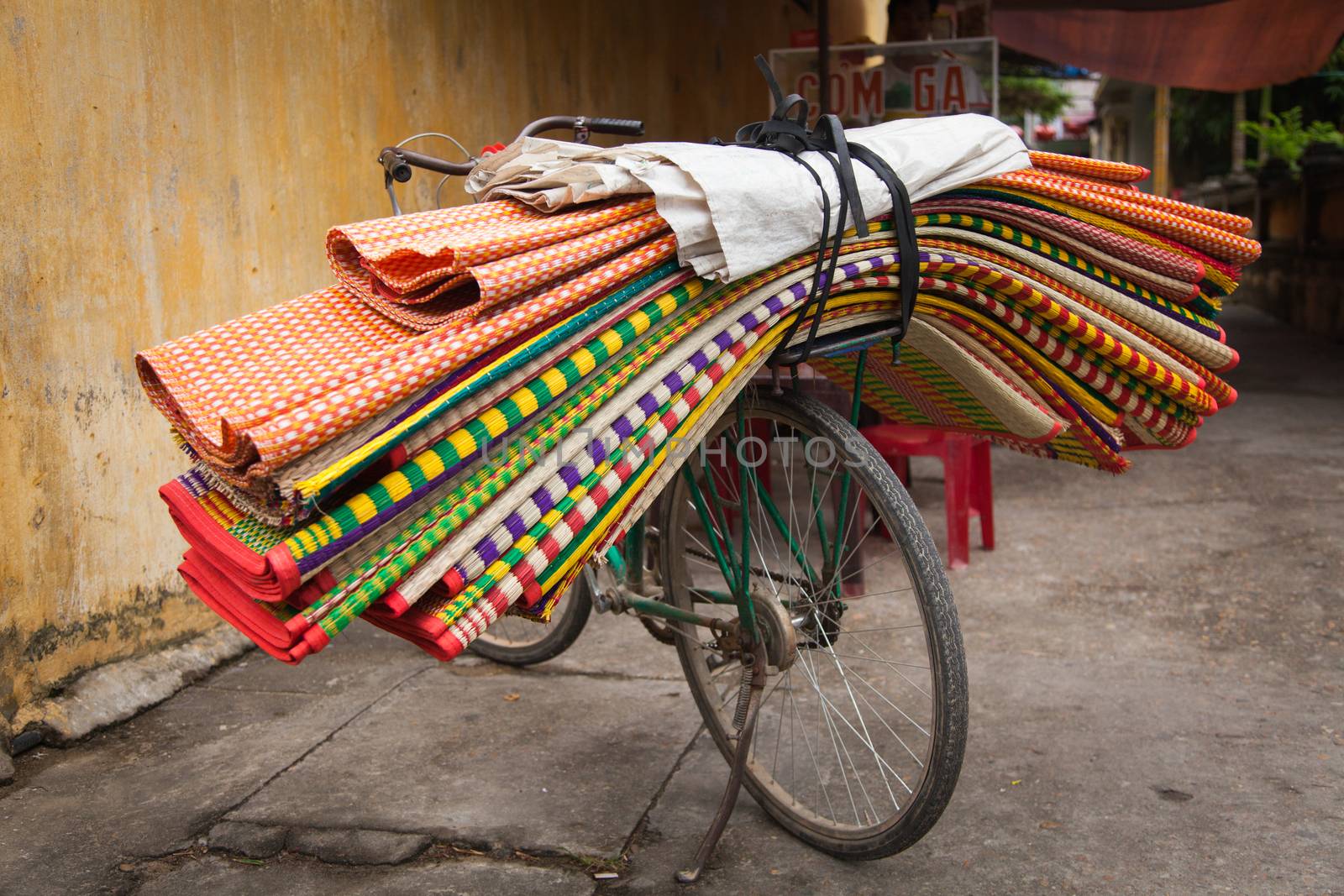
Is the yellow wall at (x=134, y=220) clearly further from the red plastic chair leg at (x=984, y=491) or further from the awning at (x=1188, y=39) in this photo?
the awning at (x=1188, y=39)

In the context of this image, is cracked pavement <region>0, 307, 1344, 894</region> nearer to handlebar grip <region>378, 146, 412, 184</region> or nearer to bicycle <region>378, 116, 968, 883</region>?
bicycle <region>378, 116, 968, 883</region>

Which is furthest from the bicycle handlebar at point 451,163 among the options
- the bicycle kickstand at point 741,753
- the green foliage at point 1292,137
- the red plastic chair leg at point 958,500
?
the green foliage at point 1292,137

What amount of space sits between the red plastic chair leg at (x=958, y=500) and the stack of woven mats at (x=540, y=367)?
1.57m

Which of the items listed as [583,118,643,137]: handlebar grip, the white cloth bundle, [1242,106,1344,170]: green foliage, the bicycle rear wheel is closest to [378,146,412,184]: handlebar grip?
[583,118,643,137]: handlebar grip

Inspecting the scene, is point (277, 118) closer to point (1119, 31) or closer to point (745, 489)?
point (745, 489)

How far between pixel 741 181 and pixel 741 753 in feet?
3.68

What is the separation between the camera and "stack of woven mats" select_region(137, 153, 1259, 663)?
5.01ft

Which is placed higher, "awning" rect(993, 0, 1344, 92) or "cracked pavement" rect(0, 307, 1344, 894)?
"awning" rect(993, 0, 1344, 92)

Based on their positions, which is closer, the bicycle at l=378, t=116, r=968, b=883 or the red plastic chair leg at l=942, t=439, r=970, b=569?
the bicycle at l=378, t=116, r=968, b=883

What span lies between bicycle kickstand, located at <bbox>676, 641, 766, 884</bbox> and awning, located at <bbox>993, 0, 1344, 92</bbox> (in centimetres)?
651

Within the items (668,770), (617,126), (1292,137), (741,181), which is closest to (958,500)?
(668,770)

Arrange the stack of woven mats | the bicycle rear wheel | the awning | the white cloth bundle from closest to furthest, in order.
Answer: the stack of woven mats, the white cloth bundle, the bicycle rear wheel, the awning

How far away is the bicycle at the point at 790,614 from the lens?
2088 millimetres

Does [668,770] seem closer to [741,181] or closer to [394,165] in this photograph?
A: [741,181]
